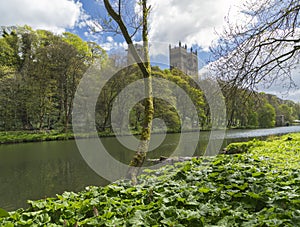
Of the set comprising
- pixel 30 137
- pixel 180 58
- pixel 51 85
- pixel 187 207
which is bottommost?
pixel 30 137

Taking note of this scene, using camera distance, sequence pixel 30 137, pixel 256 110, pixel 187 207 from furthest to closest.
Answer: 1. pixel 30 137
2. pixel 256 110
3. pixel 187 207

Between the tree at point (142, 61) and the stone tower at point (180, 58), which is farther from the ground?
the stone tower at point (180, 58)

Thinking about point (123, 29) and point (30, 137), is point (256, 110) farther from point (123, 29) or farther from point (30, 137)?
point (30, 137)

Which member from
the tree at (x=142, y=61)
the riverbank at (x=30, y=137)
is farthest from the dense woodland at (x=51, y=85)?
the tree at (x=142, y=61)

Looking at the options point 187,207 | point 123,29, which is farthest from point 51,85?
point 187,207

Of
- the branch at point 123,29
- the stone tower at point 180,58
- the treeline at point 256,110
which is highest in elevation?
the stone tower at point 180,58

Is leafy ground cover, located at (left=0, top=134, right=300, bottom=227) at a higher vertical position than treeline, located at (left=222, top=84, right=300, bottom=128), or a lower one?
lower

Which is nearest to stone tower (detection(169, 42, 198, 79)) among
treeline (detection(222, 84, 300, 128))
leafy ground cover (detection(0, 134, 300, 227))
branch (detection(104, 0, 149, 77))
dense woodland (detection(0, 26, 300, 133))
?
treeline (detection(222, 84, 300, 128))

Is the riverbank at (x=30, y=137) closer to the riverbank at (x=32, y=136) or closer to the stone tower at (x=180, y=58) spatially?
the riverbank at (x=32, y=136)

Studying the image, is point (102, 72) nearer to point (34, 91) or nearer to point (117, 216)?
point (34, 91)

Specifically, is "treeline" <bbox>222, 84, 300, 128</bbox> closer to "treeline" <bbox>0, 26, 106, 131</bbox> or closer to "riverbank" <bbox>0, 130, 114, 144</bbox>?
"riverbank" <bbox>0, 130, 114, 144</bbox>

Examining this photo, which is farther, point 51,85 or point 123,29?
point 51,85

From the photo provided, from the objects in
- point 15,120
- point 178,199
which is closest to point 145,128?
point 178,199

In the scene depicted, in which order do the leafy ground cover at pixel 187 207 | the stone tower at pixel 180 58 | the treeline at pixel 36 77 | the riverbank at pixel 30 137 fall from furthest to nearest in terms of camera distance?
the treeline at pixel 36 77, the riverbank at pixel 30 137, the stone tower at pixel 180 58, the leafy ground cover at pixel 187 207
